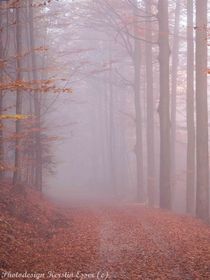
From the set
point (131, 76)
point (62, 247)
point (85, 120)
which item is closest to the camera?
point (62, 247)

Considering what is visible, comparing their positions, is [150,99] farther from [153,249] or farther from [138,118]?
[153,249]

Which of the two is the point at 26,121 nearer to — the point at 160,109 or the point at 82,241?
the point at 160,109

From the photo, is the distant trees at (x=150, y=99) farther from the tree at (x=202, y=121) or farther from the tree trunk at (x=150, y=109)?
the tree at (x=202, y=121)

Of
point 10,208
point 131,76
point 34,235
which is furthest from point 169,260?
point 131,76

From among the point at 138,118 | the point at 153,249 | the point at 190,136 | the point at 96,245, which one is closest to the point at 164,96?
the point at 190,136

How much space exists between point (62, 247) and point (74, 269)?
213cm

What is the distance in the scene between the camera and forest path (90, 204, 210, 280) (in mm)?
8484

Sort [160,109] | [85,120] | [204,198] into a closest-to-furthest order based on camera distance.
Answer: [204,198] → [160,109] → [85,120]

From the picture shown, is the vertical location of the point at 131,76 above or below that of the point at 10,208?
above

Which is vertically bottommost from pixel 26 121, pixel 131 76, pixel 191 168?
pixel 191 168

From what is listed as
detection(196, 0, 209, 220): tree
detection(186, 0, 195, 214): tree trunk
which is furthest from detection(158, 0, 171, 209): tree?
detection(196, 0, 209, 220): tree

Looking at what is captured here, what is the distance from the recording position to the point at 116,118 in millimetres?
41375

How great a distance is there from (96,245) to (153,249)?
1.51m

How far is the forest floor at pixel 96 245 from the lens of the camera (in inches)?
338
